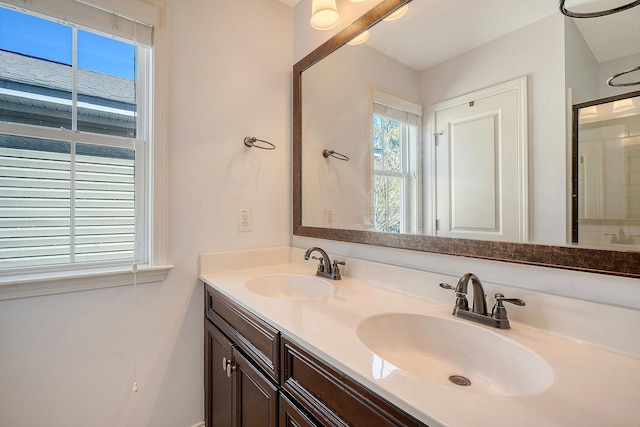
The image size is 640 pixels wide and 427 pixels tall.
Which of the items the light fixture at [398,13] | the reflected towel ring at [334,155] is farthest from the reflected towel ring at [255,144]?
the light fixture at [398,13]

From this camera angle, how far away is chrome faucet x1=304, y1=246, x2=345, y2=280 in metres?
1.39

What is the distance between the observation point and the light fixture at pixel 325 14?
4.59ft

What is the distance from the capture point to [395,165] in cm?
124

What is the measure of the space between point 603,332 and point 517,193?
40 centimetres

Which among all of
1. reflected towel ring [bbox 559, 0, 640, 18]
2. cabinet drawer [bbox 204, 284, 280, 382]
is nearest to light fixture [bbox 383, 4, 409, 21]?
reflected towel ring [bbox 559, 0, 640, 18]

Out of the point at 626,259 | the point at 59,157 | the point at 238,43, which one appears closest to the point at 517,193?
the point at 626,259

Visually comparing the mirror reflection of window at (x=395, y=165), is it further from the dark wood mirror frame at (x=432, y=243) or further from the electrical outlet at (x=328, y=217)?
the electrical outlet at (x=328, y=217)

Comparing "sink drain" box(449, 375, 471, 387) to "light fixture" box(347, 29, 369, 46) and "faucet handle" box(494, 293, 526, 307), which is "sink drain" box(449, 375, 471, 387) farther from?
"light fixture" box(347, 29, 369, 46)

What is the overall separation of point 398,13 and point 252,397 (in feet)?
5.33

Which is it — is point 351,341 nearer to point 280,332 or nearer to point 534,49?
point 280,332

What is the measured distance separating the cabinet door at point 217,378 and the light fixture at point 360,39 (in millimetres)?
1492

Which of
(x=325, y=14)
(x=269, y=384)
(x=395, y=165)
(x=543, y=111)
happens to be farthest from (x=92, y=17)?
(x=543, y=111)

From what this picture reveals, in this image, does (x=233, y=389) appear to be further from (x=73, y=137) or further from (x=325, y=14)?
(x=325, y=14)

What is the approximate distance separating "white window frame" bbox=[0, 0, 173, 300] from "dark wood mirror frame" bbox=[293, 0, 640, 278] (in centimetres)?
71
